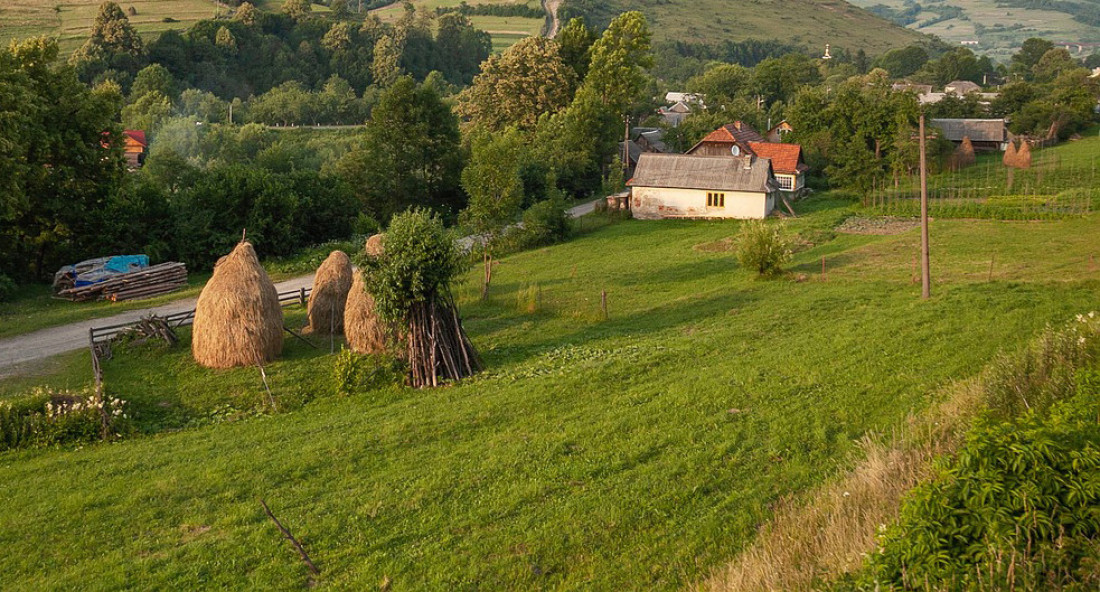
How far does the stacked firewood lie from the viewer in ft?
104

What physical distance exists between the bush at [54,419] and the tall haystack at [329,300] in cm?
752

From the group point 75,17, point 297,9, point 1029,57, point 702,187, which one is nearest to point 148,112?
point 75,17

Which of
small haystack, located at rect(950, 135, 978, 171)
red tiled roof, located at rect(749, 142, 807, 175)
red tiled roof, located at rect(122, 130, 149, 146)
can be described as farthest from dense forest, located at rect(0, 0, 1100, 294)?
small haystack, located at rect(950, 135, 978, 171)

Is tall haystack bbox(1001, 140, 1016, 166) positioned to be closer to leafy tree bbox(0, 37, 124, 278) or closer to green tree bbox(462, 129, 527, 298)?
green tree bbox(462, 129, 527, 298)

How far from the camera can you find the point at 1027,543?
8.36 meters

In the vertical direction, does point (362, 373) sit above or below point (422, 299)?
below

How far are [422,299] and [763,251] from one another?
14.6 metres

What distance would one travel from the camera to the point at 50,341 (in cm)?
2584

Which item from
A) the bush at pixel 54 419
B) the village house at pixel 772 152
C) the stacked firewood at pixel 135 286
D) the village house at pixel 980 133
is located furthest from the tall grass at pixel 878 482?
the village house at pixel 980 133

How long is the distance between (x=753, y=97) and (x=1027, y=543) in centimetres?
9874

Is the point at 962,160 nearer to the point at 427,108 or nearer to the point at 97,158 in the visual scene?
the point at 427,108

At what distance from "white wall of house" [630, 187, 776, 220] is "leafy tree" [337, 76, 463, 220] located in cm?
1093

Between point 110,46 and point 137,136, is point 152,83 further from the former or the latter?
point 137,136

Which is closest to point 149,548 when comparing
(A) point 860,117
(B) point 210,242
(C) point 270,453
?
(C) point 270,453
